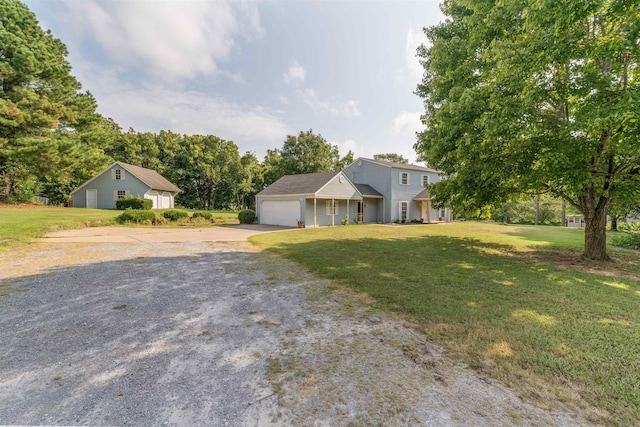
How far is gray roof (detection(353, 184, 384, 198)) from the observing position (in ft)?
80.6

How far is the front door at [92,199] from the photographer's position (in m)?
28.8

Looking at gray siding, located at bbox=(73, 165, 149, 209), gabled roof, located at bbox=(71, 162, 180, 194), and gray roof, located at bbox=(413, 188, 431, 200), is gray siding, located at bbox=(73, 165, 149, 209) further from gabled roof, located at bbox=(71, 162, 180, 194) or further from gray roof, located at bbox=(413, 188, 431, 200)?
gray roof, located at bbox=(413, 188, 431, 200)

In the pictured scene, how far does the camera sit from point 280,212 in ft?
73.7

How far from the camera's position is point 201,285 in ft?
19.5

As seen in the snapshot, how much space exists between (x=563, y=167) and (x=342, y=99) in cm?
1357

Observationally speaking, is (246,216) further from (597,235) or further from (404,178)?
(597,235)

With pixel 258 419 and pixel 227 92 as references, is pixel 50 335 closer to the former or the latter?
pixel 258 419

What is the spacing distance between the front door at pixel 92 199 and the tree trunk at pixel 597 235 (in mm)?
38072

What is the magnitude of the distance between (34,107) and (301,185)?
2019cm

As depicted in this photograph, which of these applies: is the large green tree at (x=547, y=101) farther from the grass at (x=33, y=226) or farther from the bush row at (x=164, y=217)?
the bush row at (x=164, y=217)

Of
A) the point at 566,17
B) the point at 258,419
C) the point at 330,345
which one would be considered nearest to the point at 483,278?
the point at 330,345

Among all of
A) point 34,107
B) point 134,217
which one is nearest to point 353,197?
point 134,217

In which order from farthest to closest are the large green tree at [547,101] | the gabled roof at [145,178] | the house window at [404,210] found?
the gabled roof at [145,178] < the house window at [404,210] < the large green tree at [547,101]

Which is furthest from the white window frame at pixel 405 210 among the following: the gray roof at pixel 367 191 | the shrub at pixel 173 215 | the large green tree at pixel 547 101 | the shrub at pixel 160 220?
the shrub at pixel 160 220
